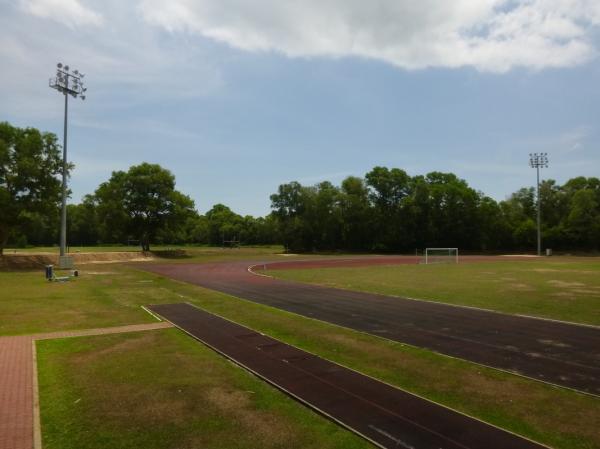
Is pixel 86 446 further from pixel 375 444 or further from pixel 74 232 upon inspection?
pixel 74 232

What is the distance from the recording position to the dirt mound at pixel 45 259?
3748cm

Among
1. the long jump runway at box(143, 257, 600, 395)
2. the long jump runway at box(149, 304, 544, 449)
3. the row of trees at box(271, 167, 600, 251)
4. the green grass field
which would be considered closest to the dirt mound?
the long jump runway at box(143, 257, 600, 395)

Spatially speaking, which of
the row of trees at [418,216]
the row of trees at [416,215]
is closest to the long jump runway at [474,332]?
the row of trees at [418,216]

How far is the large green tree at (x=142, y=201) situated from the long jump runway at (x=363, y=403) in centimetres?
5432

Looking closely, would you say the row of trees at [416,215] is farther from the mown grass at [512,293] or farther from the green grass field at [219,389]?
the green grass field at [219,389]

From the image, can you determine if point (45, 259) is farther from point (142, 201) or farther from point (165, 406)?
point (165, 406)

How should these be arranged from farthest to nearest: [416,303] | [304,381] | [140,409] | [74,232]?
[74,232], [416,303], [304,381], [140,409]

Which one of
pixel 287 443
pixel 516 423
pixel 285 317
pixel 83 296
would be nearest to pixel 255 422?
pixel 287 443

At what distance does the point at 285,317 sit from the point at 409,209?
2679 inches

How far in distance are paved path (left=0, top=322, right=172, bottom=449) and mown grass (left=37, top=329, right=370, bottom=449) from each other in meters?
0.21

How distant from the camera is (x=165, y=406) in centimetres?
650

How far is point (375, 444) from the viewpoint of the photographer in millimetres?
5211

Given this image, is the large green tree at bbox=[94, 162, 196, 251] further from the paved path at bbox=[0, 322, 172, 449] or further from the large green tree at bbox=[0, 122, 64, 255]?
the paved path at bbox=[0, 322, 172, 449]

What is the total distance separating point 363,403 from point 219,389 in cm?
244
